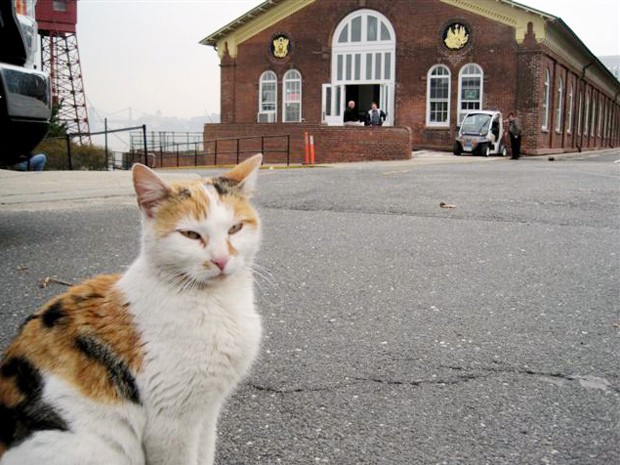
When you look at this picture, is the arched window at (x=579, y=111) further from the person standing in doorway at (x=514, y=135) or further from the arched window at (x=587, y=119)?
the person standing in doorway at (x=514, y=135)

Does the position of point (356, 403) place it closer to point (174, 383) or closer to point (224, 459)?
point (224, 459)

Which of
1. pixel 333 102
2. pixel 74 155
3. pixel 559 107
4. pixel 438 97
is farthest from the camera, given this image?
pixel 559 107

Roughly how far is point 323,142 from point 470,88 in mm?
9237

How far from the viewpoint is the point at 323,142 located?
99.6ft

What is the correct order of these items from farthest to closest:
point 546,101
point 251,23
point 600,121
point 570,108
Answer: point 600,121 → point 570,108 → point 251,23 → point 546,101

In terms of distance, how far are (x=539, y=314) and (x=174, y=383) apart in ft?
9.89

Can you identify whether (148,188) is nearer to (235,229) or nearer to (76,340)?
(235,229)

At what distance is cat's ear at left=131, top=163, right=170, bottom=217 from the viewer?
224 cm

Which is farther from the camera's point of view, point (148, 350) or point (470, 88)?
point (470, 88)

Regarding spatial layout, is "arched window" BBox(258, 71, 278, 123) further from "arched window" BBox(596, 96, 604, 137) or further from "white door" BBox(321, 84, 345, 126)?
"arched window" BBox(596, 96, 604, 137)

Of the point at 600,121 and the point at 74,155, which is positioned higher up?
the point at 600,121

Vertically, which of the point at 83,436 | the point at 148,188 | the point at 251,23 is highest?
the point at 251,23

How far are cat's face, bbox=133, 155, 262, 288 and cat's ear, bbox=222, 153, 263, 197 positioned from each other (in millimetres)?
141

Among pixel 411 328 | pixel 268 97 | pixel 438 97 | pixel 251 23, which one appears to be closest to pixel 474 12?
pixel 438 97
